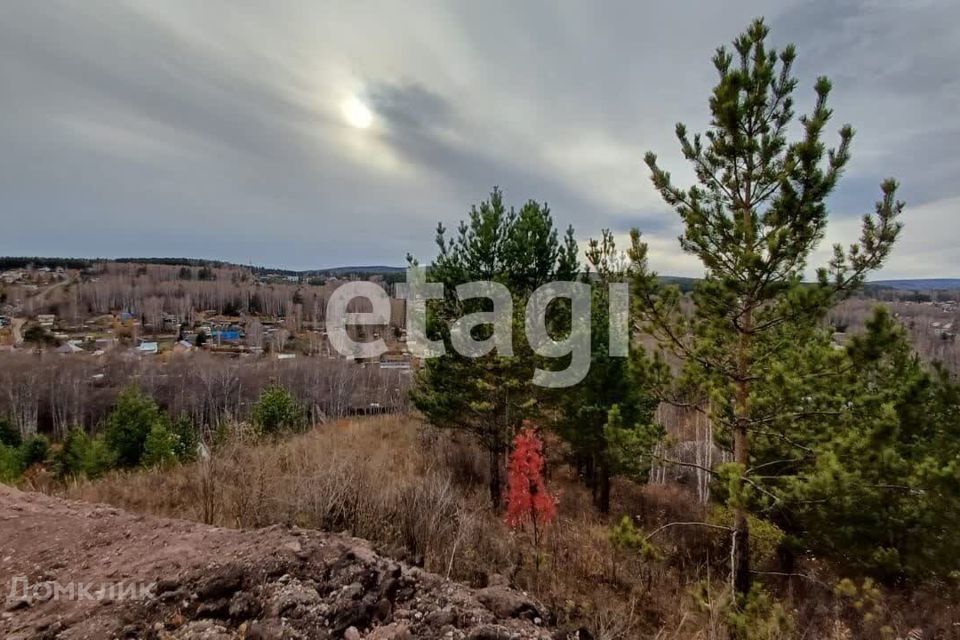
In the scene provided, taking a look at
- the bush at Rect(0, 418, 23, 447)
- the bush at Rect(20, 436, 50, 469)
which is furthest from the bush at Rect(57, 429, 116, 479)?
the bush at Rect(0, 418, 23, 447)

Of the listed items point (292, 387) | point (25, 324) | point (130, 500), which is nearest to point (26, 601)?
point (130, 500)

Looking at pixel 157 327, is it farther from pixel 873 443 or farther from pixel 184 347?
pixel 873 443

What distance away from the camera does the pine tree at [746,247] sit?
408 centimetres

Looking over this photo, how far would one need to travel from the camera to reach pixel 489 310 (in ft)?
28.4

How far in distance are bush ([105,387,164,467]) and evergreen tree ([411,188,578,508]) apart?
1429cm

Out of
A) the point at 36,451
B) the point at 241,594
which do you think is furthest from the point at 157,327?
the point at 241,594

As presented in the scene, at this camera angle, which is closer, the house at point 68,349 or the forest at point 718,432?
the forest at point 718,432

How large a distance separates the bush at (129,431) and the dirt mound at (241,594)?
1680 cm

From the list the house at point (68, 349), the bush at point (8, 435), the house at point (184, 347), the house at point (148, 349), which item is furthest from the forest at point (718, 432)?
the house at point (68, 349)

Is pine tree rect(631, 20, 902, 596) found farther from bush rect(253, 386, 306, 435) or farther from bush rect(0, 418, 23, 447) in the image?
bush rect(0, 418, 23, 447)

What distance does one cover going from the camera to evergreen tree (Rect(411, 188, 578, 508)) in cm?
860

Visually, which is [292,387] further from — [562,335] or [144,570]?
[144,570]

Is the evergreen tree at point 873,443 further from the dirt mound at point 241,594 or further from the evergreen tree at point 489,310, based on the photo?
the evergreen tree at point 489,310

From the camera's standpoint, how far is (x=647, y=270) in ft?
15.8
